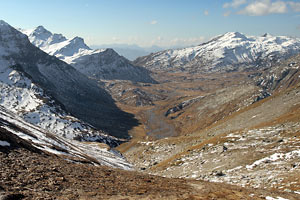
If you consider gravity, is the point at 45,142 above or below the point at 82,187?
below

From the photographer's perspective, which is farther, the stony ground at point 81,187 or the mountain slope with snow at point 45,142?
the mountain slope with snow at point 45,142

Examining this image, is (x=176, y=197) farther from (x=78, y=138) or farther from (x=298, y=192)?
(x=78, y=138)

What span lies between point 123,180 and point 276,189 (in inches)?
625

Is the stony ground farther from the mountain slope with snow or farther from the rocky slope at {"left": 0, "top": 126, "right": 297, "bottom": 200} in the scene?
the mountain slope with snow

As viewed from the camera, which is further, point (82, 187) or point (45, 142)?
point (45, 142)

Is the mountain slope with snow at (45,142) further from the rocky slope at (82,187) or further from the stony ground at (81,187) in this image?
the stony ground at (81,187)

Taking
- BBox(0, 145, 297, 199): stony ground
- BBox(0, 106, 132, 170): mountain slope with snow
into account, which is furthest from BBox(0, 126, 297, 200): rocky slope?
BBox(0, 106, 132, 170): mountain slope with snow

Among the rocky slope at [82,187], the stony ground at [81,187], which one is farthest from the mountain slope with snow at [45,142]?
the stony ground at [81,187]

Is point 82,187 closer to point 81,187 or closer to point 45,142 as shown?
point 81,187

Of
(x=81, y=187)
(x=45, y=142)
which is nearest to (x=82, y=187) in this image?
(x=81, y=187)

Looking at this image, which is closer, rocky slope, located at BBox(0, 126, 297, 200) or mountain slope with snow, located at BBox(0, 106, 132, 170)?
rocky slope, located at BBox(0, 126, 297, 200)

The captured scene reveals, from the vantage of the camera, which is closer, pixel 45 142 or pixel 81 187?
pixel 81 187

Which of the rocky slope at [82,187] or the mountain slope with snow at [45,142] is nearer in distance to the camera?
the rocky slope at [82,187]

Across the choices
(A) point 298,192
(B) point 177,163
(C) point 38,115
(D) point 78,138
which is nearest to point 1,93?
(C) point 38,115
